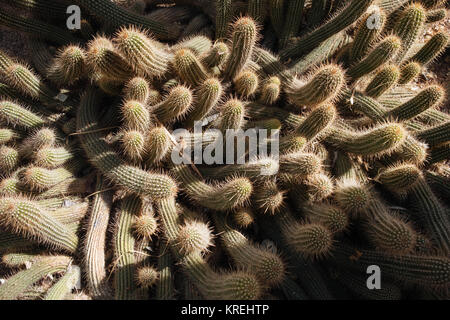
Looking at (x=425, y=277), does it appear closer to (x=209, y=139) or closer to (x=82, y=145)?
(x=209, y=139)

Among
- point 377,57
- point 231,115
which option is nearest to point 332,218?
point 231,115

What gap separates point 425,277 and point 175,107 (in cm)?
254

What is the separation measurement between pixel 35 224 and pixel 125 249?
771 millimetres

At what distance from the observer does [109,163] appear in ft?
10.9

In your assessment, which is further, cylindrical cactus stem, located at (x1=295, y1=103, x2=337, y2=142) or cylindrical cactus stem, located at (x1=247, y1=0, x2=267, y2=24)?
cylindrical cactus stem, located at (x1=247, y1=0, x2=267, y2=24)

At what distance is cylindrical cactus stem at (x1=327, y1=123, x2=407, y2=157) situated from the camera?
3109mm

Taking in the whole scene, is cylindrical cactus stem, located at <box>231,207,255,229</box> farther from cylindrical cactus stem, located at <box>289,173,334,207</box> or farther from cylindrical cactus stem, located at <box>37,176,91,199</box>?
cylindrical cactus stem, located at <box>37,176,91,199</box>

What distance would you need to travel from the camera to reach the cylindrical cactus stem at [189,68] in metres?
3.41

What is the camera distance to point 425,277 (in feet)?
9.25

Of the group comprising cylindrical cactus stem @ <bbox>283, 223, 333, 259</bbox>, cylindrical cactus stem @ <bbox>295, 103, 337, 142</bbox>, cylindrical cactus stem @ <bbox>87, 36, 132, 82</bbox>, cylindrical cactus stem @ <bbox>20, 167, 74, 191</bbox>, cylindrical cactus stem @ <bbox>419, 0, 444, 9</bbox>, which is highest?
cylindrical cactus stem @ <bbox>419, 0, 444, 9</bbox>

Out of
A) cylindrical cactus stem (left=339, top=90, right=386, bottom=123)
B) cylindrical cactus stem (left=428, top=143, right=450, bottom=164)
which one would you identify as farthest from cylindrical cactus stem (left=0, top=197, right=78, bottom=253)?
cylindrical cactus stem (left=428, top=143, right=450, bottom=164)

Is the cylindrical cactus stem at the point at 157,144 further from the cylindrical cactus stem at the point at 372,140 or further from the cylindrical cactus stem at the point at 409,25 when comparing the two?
the cylindrical cactus stem at the point at 409,25

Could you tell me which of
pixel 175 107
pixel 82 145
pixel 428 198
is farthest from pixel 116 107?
pixel 428 198

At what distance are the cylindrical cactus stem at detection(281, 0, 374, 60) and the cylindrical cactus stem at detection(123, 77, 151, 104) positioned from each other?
1.62 m
